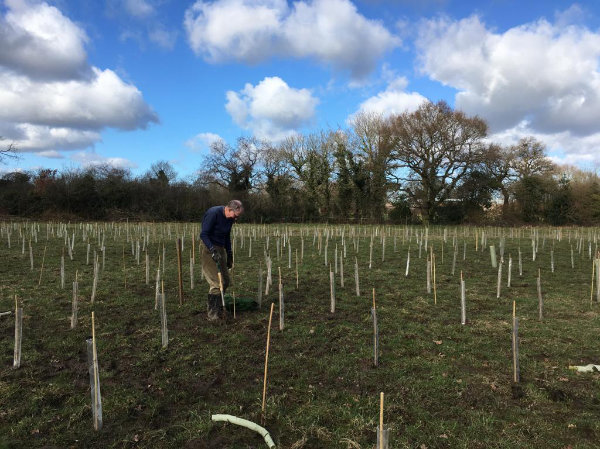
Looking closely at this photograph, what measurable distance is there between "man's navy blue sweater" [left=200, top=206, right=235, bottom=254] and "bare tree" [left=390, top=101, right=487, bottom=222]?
24.9 m

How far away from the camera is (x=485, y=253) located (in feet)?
40.5

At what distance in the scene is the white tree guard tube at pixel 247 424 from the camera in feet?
8.40

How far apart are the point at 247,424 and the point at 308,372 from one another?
1008 millimetres

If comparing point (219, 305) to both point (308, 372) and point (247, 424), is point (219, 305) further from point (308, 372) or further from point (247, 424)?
point (247, 424)

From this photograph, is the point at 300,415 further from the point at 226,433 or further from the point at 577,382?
the point at 577,382

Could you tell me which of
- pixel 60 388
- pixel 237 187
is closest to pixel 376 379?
pixel 60 388

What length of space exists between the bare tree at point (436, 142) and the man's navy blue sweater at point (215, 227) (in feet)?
81.7

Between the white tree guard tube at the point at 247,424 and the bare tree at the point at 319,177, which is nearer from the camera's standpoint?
the white tree guard tube at the point at 247,424

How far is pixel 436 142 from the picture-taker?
2708 cm

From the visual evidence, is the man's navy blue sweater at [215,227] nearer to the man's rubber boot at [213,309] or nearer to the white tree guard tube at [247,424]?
the man's rubber boot at [213,309]

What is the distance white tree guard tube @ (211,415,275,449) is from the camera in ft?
8.40

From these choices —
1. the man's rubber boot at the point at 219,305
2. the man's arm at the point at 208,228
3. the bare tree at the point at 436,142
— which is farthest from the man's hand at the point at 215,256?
the bare tree at the point at 436,142

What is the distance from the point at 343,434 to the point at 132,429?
1574mm

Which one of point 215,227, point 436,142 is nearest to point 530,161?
point 436,142
